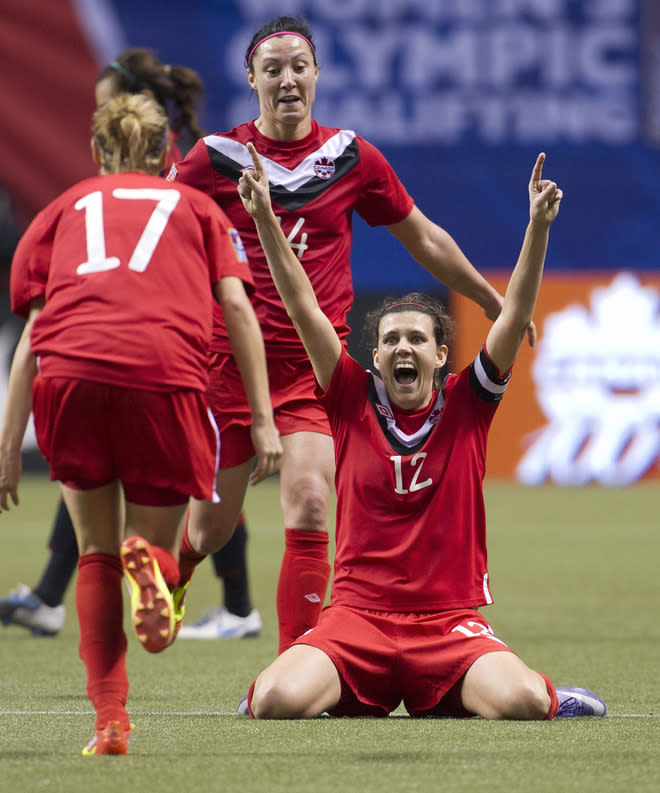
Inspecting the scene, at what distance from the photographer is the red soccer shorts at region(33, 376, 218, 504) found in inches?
128

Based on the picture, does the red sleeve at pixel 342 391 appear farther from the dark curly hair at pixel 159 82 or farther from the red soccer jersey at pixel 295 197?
the dark curly hair at pixel 159 82

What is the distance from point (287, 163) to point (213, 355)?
655 millimetres

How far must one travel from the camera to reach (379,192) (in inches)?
191

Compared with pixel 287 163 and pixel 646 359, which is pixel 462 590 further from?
pixel 646 359

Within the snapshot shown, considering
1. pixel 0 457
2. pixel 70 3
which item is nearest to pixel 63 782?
pixel 0 457

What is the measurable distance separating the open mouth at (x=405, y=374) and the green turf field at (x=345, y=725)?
0.92m

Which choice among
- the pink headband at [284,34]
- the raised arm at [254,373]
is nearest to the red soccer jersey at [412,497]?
the raised arm at [254,373]

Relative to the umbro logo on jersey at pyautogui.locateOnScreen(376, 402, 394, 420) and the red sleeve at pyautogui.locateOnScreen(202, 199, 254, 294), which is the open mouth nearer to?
the umbro logo on jersey at pyautogui.locateOnScreen(376, 402, 394, 420)

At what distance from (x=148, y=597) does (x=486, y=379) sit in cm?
139

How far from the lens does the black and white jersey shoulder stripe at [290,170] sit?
4.66m

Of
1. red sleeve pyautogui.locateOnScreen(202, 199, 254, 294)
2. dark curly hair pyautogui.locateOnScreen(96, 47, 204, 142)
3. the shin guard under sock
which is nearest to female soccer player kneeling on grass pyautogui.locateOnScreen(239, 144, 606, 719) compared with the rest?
red sleeve pyautogui.locateOnScreen(202, 199, 254, 294)

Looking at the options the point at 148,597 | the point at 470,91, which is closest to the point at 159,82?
the point at 148,597

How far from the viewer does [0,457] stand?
10.9 ft

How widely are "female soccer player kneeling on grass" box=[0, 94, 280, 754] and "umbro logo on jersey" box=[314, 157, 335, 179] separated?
1.31 metres
